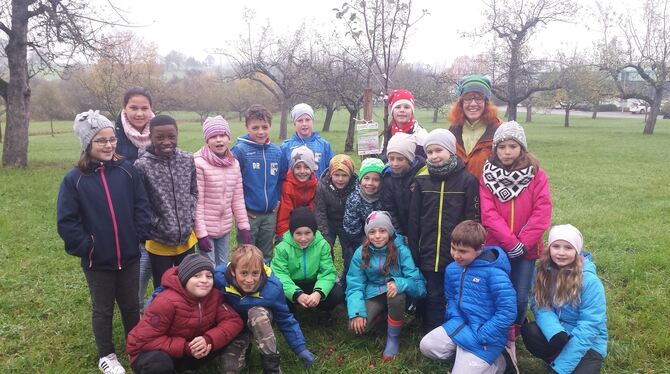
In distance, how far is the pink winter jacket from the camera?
10.7 ft

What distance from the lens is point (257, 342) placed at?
3.17 m

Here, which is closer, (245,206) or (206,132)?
(206,132)

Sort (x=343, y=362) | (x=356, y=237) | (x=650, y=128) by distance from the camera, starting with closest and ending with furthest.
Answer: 1. (x=343, y=362)
2. (x=356, y=237)
3. (x=650, y=128)

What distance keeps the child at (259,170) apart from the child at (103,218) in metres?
1.12

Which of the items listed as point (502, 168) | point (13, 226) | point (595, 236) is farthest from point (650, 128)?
point (13, 226)

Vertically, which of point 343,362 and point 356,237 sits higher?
point 356,237

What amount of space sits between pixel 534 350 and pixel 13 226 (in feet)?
23.9

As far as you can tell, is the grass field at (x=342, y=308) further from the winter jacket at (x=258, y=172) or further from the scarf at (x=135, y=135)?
the scarf at (x=135, y=135)

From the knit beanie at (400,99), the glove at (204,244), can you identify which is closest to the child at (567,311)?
the knit beanie at (400,99)

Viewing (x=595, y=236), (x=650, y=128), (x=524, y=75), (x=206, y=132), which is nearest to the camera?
(x=206, y=132)

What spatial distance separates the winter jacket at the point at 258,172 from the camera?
165 inches

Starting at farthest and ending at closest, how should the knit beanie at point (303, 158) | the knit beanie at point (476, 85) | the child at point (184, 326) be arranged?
the knit beanie at point (303, 158)
the knit beanie at point (476, 85)
the child at point (184, 326)

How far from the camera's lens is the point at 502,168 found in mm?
3277

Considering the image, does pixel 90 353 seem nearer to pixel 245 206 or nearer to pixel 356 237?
pixel 245 206
